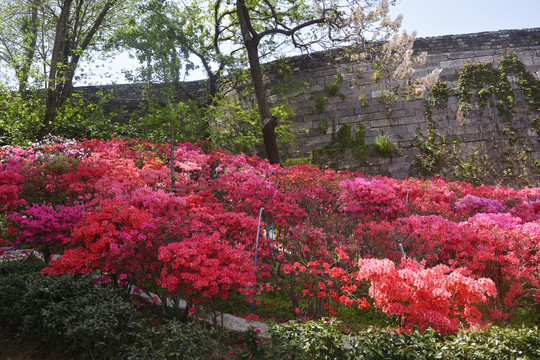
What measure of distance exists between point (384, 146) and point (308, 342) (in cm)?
844

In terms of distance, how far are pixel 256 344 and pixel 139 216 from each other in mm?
1725

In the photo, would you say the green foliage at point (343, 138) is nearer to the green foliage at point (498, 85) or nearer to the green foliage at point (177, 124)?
the green foliage at point (498, 85)

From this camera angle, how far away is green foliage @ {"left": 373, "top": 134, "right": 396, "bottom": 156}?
10562mm

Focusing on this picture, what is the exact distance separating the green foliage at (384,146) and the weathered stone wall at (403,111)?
0.12 meters

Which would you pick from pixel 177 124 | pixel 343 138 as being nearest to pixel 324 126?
pixel 343 138

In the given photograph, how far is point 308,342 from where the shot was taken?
2930 millimetres

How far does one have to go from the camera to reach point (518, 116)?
10336mm

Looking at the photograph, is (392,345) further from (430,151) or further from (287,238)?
(430,151)

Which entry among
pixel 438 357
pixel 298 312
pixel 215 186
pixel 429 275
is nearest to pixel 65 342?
pixel 298 312

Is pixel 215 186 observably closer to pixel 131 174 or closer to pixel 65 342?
pixel 131 174

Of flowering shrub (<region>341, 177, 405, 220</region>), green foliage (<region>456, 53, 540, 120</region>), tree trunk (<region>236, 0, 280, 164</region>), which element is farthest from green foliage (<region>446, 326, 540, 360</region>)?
green foliage (<region>456, 53, 540, 120</region>)

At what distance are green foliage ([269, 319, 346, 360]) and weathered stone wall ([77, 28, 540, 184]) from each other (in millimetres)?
8087

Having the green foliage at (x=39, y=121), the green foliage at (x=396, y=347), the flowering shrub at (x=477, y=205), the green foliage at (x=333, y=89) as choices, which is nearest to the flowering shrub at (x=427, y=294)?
the green foliage at (x=396, y=347)

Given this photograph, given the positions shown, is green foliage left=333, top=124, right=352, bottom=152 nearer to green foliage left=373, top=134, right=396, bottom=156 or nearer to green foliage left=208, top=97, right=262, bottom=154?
green foliage left=373, top=134, right=396, bottom=156
